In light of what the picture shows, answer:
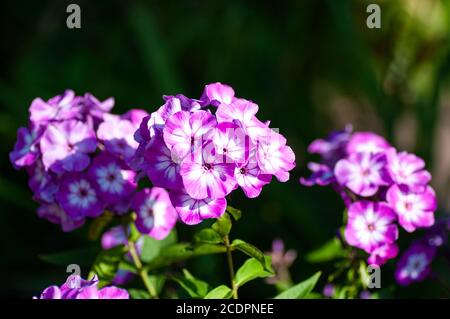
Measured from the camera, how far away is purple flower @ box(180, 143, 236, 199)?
1.13m

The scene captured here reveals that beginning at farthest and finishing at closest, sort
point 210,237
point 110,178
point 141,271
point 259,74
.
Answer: point 259,74 < point 141,271 < point 110,178 < point 210,237

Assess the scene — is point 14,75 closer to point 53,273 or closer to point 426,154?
point 53,273

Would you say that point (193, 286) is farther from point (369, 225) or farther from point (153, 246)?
point (369, 225)

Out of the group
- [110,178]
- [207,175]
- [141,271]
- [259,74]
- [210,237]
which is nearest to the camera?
[207,175]

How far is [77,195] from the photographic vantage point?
1.35 m

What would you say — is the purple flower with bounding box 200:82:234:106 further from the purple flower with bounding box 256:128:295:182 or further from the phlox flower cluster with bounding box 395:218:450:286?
the phlox flower cluster with bounding box 395:218:450:286

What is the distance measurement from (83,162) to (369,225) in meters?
0.59

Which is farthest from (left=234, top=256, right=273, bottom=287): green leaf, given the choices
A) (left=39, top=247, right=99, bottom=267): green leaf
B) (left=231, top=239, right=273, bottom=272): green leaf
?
(left=39, top=247, right=99, bottom=267): green leaf

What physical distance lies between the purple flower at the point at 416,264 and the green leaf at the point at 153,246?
511 millimetres

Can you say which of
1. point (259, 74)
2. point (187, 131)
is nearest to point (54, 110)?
point (187, 131)

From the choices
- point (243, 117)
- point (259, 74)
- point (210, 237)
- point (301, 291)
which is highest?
point (259, 74)

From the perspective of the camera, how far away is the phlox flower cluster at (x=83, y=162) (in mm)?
1346

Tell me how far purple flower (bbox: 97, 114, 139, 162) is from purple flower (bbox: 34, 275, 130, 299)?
275 mm
